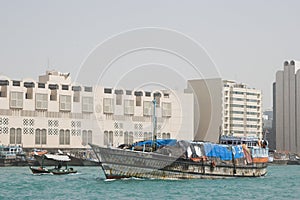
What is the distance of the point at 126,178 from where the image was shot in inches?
2330

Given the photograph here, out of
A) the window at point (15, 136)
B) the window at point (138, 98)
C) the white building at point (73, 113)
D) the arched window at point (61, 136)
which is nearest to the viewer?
the window at point (15, 136)

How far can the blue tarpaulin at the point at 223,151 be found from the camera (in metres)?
64.8

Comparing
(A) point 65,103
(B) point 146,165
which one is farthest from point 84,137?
(B) point 146,165

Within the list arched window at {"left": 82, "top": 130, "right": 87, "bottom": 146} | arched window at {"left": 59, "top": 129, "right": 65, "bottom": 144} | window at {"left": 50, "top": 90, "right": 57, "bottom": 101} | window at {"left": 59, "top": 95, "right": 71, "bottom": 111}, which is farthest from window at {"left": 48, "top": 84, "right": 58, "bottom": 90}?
arched window at {"left": 82, "top": 130, "right": 87, "bottom": 146}

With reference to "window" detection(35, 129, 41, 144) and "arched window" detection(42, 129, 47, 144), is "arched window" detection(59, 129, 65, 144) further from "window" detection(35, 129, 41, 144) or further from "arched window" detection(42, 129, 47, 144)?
"window" detection(35, 129, 41, 144)

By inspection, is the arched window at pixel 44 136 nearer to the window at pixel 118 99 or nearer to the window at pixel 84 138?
the window at pixel 84 138

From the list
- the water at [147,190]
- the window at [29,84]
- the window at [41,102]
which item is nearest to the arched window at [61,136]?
the window at [41,102]

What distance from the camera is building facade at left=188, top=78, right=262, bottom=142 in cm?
17150

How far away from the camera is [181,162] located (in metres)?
61.4

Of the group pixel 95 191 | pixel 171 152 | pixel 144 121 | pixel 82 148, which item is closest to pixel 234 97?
pixel 144 121

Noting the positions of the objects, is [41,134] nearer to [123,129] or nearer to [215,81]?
[123,129]

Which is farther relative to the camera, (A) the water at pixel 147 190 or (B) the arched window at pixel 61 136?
(B) the arched window at pixel 61 136

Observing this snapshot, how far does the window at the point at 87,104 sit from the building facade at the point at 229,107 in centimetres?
4421

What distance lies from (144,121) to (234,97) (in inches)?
2069
